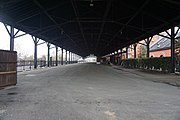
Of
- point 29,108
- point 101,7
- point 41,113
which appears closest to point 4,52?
point 29,108

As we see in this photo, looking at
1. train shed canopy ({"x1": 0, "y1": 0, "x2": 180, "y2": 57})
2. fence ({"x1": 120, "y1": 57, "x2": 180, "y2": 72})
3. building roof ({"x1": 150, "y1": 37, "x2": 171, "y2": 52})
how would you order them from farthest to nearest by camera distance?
building roof ({"x1": 150, "y1": 37, "x2": 171, "y2": 52}) → fence ({"x1": 120, "y1": 57, "x2": 180, "y2": 72}) → train shed canopy ({"x1": 0, "y1": 0, "x2": 180, "y2": 57})

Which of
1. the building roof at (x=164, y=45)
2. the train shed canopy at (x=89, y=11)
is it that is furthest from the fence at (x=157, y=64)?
the building roof at (x=164, y=45)

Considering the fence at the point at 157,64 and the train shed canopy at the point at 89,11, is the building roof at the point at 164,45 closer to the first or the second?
the fence at the point at 157,64

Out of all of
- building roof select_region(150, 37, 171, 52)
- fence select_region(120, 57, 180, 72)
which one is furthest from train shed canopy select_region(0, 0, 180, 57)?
building roof select_region(150, 37, 171, 52)

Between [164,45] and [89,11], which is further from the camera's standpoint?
[164,45]

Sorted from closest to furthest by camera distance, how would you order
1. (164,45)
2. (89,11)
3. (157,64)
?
1. (89,11)
2. (157,64)
3. (164,45)

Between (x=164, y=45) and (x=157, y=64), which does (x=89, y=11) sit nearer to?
(x=157, y=64)

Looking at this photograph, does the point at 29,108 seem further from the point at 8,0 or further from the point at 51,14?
the point at 51,14

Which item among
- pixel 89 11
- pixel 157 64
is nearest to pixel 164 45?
pixel 157 64

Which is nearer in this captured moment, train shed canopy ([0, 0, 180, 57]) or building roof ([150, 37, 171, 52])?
train shed canopy ([0, 0, 180, 57])

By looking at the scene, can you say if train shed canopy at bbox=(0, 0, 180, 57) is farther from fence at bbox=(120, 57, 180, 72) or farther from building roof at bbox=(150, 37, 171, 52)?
building roof at bbox=(150, 37, 171, 52)

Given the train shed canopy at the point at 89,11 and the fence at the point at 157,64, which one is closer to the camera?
the train shed canopy at the point at 89,11

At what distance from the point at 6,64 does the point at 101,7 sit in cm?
1140

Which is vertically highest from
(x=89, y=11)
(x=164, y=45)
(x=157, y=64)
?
(x=89, y=11)
